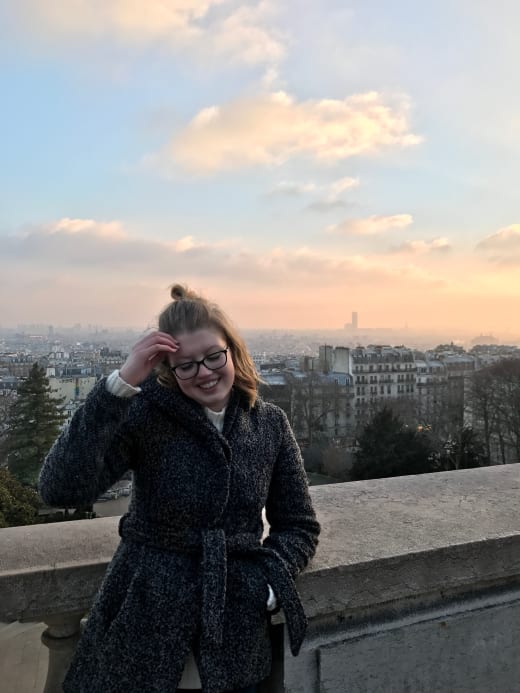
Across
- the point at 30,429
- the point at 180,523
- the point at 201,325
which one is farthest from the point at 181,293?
the point at 30,429

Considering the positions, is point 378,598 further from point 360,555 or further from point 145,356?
point 145,356

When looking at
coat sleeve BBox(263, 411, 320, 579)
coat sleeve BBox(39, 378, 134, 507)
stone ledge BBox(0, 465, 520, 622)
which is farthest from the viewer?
coat sleeve BBox(263, 411, 320, 579)

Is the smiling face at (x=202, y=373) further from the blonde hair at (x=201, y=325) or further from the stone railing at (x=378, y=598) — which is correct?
the stone railing at (x=378, y=598)

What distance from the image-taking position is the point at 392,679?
5.44 ft

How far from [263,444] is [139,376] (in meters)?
0.42

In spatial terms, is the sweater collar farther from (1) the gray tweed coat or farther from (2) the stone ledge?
(2) the stone ledge

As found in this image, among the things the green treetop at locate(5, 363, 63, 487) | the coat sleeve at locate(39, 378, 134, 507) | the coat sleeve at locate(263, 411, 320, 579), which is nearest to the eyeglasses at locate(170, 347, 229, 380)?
the coat sleeve at locate(39, 378, 134, 507)

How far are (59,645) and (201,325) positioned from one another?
101 centimetres

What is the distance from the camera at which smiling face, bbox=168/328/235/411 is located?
1.53 metres

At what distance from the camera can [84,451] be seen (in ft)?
4.45

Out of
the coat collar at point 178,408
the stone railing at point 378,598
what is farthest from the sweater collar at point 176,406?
the stone railing at point 378,598

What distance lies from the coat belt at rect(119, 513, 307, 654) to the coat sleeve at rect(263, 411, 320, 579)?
10 cm

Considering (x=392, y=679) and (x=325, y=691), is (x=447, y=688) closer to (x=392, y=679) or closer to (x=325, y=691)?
(x=392, y=679)

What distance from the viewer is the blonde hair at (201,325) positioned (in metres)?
1.54
